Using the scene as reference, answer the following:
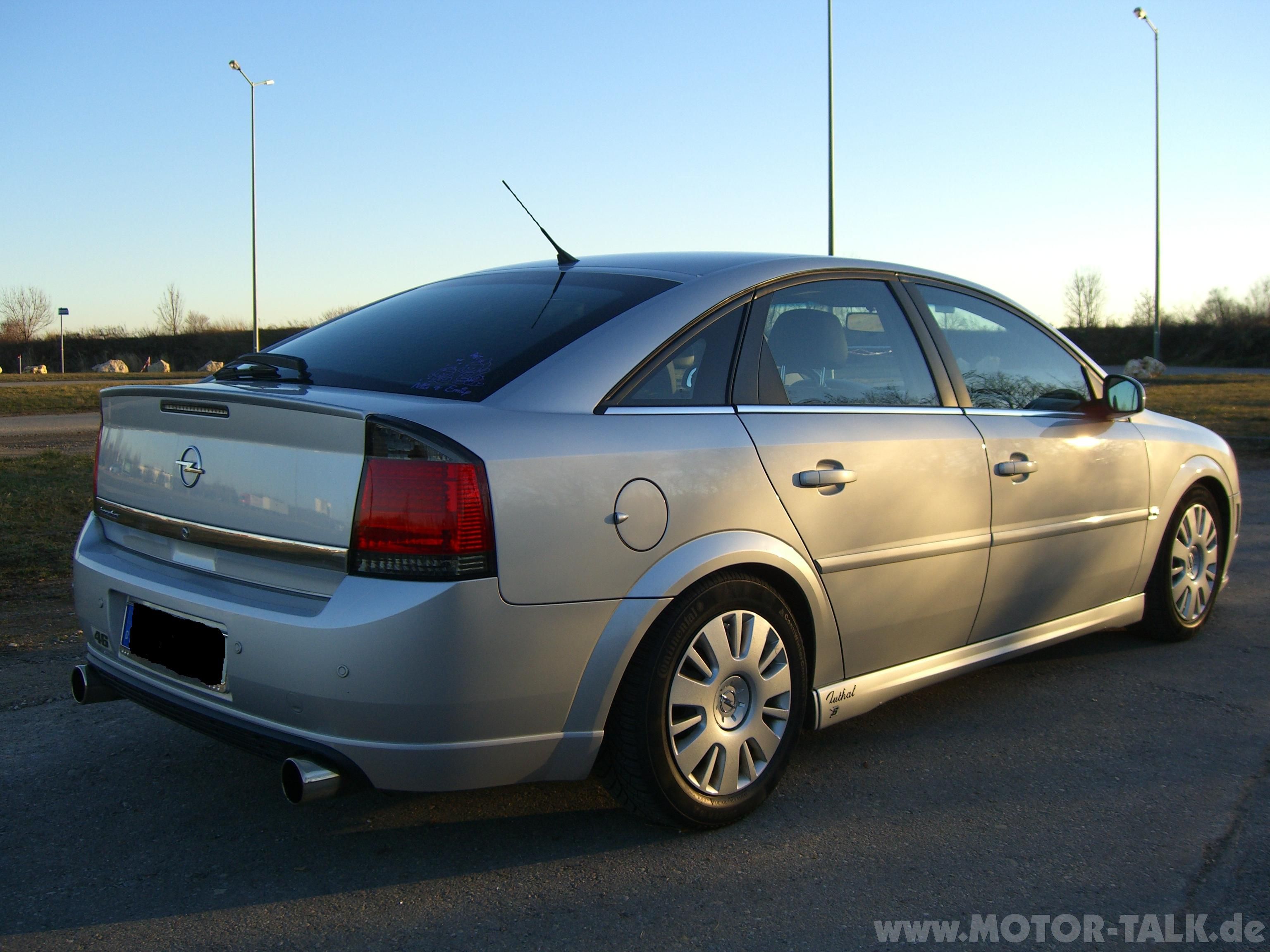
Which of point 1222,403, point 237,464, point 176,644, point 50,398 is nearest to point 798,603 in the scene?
point 237,464

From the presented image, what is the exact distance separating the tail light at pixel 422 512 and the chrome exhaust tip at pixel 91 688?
107 cm

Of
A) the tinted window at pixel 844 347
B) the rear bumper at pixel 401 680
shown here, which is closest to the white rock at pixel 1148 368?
the tinted window at pixel 844 347

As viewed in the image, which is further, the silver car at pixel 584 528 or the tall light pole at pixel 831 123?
the tall light pole at pixel 831 123

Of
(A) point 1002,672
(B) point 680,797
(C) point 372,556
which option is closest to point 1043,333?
(A) point 1002,672

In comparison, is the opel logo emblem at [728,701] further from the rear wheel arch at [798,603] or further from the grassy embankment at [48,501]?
the grassy embankment at [48,501]

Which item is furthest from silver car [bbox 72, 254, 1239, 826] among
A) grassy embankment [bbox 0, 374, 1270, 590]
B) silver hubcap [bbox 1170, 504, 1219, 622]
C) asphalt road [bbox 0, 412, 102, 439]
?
asphalt road [bbox 0, 412, 102, 439]

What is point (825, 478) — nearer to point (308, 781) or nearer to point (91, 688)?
point (308, 781)

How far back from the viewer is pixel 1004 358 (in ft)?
13.5

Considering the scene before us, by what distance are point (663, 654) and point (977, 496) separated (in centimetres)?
144

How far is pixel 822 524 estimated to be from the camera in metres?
3.16

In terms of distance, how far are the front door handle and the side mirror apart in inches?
64.3

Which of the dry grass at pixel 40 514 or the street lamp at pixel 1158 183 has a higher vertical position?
the street lamp at pixel 1158 183

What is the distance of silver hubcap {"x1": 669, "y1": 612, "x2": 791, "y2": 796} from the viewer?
2869 mm

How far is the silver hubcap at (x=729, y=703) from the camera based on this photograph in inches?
113
